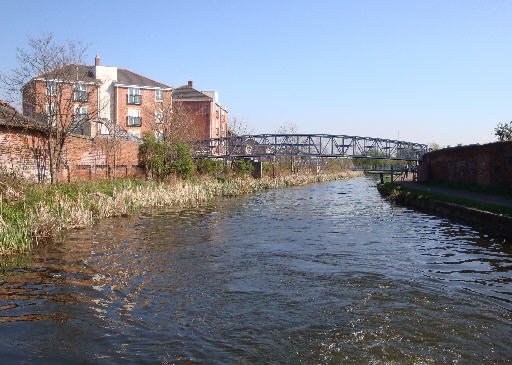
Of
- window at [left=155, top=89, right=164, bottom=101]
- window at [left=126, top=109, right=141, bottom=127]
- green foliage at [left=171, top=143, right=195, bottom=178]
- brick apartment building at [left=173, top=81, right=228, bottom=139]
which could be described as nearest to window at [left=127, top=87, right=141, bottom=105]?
A: window at [left=126, top=109, right=141, bottom=127]

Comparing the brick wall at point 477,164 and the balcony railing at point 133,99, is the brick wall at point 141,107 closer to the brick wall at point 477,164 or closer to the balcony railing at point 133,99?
the balcony railing at point 133,99

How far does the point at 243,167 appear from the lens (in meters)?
46.6

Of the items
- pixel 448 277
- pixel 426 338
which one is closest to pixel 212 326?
pixel 426 338

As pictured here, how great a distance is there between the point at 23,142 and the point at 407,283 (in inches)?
752

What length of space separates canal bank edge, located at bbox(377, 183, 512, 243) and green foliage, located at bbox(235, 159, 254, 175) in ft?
68.4

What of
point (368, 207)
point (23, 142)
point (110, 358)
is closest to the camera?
point (110, 358)

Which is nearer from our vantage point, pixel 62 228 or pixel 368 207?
pixel 62 228

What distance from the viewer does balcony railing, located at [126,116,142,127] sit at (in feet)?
169

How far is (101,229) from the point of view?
15.2 metres

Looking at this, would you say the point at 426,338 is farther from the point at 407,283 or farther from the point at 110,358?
the point at 110,358

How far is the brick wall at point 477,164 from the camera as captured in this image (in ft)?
73.5

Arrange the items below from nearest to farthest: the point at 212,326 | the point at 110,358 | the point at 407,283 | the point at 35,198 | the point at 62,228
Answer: the point at 110,358, the point at 212,326, the point at 407,283, the point at 62,228, the point at 35,198

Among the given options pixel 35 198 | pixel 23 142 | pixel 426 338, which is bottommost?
pixel 426 338

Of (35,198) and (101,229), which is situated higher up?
(35,198)
